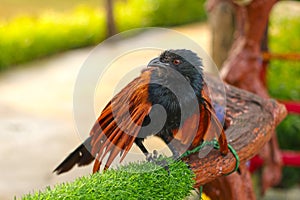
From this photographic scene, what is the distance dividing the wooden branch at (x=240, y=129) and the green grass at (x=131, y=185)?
0.10 m

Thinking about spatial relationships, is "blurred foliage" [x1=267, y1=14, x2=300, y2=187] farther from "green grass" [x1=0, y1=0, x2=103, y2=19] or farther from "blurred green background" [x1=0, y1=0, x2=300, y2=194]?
"green grass" [x1=0, y1=0, x2=103, y2=19]

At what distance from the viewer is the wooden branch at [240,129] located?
169 cm

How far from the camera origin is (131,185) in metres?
1.45

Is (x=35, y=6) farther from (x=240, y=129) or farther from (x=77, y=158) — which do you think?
(x=77, y=158)

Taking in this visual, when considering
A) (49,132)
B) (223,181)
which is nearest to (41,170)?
(49,132)

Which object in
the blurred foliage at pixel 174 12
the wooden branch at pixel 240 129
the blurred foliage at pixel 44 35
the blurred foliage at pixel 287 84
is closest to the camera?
the wooden branch at pixel 240 129

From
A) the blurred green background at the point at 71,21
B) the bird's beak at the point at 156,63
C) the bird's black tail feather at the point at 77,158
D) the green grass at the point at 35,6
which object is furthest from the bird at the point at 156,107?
the green grass at the point at 35,6

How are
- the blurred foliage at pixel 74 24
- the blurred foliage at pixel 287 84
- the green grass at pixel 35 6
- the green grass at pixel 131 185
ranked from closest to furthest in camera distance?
the green grass at pixel 131 185
the blurred foliage at pixel 287 84
the blurred foliage at pixel 74 24
the green grass at pixel 35 6

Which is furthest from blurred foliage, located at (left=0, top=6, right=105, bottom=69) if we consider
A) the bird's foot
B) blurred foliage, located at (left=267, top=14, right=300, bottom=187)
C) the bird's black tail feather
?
the bird's foot

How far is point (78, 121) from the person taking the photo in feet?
5.08

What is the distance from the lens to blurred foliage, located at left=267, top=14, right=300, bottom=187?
13.1ft

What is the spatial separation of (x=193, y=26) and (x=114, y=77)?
7.39 meters

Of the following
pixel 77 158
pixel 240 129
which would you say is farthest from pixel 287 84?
pixel 77 158

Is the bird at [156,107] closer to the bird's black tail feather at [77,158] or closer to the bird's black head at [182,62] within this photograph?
the bird's black head at [182,62]
